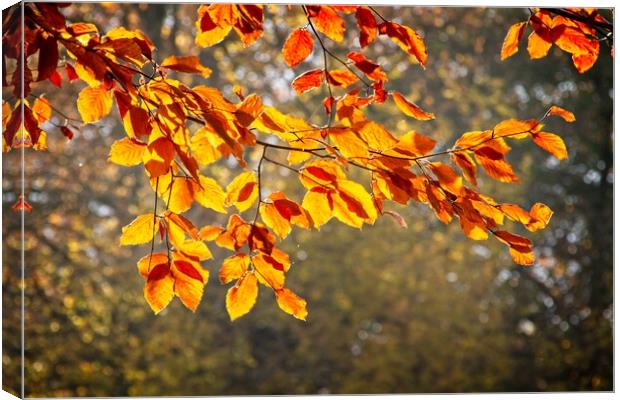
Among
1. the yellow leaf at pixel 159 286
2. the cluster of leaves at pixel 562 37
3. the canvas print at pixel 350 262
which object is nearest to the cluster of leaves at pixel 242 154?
the yellow leaf at pixel 159 286

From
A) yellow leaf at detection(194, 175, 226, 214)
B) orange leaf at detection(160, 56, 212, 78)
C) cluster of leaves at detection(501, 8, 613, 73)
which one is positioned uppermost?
orange leaf at detection(160, 56, 212, 78)

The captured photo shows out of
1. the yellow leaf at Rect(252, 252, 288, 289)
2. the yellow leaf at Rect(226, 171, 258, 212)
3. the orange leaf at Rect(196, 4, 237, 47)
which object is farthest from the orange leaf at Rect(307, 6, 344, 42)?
the yellow leaf at Rect(252, 252, 288, 289)

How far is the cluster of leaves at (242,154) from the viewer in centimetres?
111

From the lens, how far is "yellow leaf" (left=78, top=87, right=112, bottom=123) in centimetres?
124

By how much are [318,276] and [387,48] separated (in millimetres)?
1450

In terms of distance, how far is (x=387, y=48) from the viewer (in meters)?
4.82

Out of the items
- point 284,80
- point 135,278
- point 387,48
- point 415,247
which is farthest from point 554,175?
point 135,278

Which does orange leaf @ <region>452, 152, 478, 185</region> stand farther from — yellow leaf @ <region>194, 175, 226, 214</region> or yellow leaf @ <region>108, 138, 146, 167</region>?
yellow leaf @ <region>108, 138, 146, 167</region>

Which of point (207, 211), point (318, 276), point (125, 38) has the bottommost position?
point (318, 276)

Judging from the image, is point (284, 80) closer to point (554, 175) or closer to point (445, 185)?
point (554, 175)

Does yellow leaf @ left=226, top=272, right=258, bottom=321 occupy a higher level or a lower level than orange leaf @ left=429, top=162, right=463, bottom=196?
lower

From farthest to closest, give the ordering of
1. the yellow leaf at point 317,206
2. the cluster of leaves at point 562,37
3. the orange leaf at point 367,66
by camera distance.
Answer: the cluster of leaves at point 562,37
the orange leaf at point 367,66
the yellow leaf at point 317,206

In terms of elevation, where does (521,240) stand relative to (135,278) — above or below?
above

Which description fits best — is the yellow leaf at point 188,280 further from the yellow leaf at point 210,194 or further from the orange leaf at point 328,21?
the orange leaf at point 328,21
